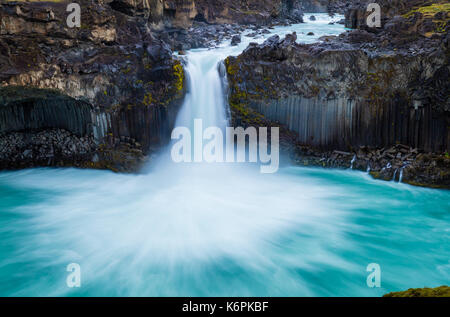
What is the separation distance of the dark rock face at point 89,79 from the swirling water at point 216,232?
3.84ft

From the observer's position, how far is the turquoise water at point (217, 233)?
19.6 ft

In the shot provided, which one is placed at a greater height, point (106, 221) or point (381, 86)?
point (381, 86)

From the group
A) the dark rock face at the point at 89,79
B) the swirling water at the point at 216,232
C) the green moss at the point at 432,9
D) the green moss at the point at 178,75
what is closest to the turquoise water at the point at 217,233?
the swirling water at the point at 216,232

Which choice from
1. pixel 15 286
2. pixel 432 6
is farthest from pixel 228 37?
pixel 15 286

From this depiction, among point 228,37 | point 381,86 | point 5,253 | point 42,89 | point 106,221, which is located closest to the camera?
point 5,253

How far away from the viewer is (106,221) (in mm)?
8359

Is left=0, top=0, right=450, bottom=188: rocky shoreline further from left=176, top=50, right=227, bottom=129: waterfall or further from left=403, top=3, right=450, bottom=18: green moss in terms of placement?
left=176, top=50, right=227, bottom=129: waterfall

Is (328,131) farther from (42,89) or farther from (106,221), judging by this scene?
(42,89)

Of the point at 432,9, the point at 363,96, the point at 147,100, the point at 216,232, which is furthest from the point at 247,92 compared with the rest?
the point at 432,9

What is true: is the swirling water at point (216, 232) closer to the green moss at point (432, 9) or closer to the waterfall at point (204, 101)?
the waterfall at point (204, 101)

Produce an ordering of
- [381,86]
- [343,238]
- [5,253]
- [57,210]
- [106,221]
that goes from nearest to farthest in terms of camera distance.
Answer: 1. [5,253]
2. [343,238]
3. [106,221]
4. [57,210]
5. [381,86]

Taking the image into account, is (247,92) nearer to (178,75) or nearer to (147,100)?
(178,75)
